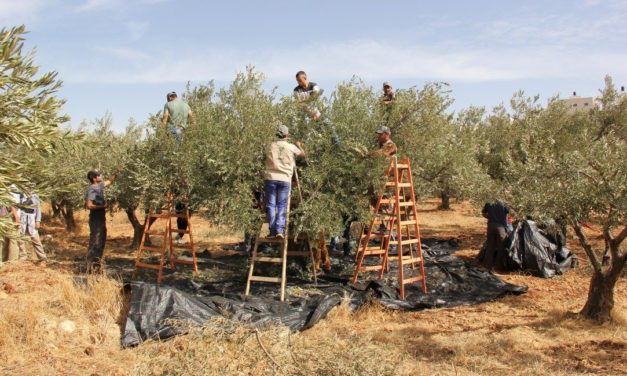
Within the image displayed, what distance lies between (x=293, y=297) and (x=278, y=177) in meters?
1.96

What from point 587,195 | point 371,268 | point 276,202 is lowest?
point 371,268

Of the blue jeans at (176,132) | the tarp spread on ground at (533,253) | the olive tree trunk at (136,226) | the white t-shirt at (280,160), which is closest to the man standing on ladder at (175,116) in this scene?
the blue jeans at (176,132)

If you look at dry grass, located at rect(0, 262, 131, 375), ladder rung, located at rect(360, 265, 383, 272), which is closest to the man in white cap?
ladder rung, located at rect(360, 265, 383, 272)

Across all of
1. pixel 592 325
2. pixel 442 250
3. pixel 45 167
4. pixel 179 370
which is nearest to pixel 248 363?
pixel 179 370

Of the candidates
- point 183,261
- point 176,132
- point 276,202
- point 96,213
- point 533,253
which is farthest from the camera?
point 533,253

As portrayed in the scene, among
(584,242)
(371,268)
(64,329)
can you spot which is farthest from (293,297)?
(584,242)

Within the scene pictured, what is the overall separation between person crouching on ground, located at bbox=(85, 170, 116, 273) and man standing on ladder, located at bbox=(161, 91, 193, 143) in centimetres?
156

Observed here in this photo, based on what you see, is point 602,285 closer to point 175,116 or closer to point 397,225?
point 397,225

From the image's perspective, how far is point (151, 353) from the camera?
6012 mm

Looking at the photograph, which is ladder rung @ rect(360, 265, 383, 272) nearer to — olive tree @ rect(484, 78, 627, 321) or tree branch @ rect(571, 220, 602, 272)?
olive tree @ rect(484, 78, 627, 321)

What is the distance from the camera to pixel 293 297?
8.41m

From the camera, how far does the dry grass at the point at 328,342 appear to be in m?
5.58

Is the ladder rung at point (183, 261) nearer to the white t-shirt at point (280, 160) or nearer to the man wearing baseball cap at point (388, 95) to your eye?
the white t-shirt at point (280, 160)

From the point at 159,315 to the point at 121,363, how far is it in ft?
3.08
